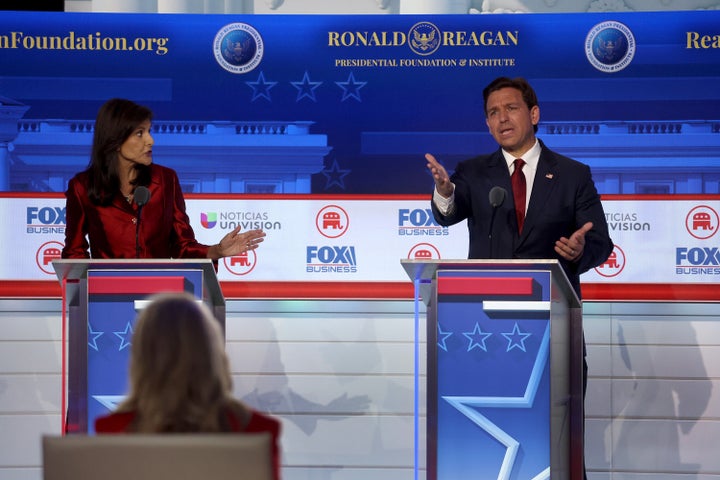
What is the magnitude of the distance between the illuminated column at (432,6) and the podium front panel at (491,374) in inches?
95.3

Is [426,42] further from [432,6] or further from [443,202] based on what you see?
[443,202]

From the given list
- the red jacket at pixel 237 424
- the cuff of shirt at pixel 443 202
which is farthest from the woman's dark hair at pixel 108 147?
the red jacket at pixel 237 424

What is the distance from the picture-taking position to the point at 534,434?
3.28 meters

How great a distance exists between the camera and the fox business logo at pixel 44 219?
16.6 ft

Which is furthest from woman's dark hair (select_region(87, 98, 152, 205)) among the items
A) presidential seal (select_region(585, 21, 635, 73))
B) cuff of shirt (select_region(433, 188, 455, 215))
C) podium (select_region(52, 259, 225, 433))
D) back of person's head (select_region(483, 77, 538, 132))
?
presidential seal (select_region(585, 21, 635, 73))

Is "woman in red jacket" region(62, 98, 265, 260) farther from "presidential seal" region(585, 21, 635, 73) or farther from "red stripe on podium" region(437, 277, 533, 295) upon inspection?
"presidential seal" region(585, 21, 635, 73)

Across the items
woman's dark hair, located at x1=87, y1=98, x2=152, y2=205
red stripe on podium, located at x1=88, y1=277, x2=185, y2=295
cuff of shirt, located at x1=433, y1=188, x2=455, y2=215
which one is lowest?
red stripe on podium, located at x1=88, y1=277, x2=185, y2=295

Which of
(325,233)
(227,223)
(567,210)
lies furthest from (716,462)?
(227,223)

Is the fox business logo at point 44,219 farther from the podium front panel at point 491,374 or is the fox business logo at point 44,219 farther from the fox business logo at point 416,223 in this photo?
the podium front panel at point 491,374

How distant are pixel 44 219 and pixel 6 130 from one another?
465 mm

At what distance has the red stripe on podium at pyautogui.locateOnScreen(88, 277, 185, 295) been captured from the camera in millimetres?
3385

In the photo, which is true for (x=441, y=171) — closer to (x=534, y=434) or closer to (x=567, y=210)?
(x=567, y=210)

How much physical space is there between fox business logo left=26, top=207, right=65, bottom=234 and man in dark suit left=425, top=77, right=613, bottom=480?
209 centimetres

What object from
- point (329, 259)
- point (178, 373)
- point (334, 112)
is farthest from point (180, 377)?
point (334, 112)
